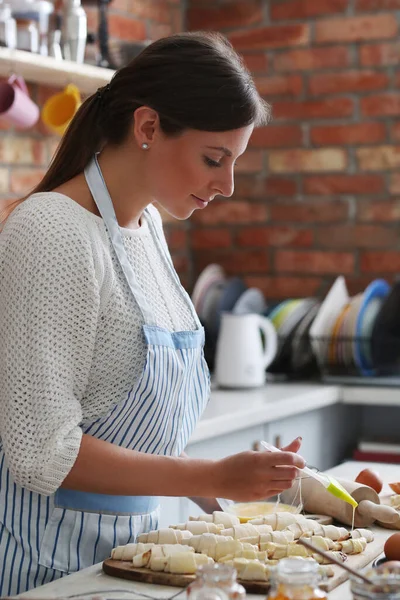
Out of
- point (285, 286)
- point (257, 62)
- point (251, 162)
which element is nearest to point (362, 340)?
point (285, 286)

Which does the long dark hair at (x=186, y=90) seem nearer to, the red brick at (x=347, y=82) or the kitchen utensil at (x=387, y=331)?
the kitchen utensil at (x=387, y=331)

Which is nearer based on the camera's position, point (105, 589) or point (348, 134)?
point (105, 589)

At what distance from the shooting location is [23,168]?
2.88 metres

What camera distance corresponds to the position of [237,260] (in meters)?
3.58

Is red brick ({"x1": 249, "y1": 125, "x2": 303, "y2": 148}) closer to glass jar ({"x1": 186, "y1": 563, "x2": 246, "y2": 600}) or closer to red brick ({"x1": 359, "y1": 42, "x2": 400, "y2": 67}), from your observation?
red brick ({"x1": 359, "y1": 42, "x2": 400, "y2": 67})

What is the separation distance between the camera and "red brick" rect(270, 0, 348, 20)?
11.0 feet

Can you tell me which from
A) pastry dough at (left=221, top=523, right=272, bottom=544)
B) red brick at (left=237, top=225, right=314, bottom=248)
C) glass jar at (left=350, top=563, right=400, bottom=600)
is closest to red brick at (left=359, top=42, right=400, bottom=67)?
red brick at (left=237, top=225, right=314, bottom=248)

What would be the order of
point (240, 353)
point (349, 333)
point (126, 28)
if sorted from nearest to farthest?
point (240, 353) → point (349, 333) → point (126, 28)

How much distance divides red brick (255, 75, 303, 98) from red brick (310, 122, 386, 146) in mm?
155

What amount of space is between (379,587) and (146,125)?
796 mm

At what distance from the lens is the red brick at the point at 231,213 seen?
140 inches

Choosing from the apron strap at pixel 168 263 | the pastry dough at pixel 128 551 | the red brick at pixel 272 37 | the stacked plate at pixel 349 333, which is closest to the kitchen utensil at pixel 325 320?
the stacked plate at pixel 349 333

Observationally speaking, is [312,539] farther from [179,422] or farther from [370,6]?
[370,6]

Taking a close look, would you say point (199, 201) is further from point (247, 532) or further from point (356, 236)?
point (356, 236)
